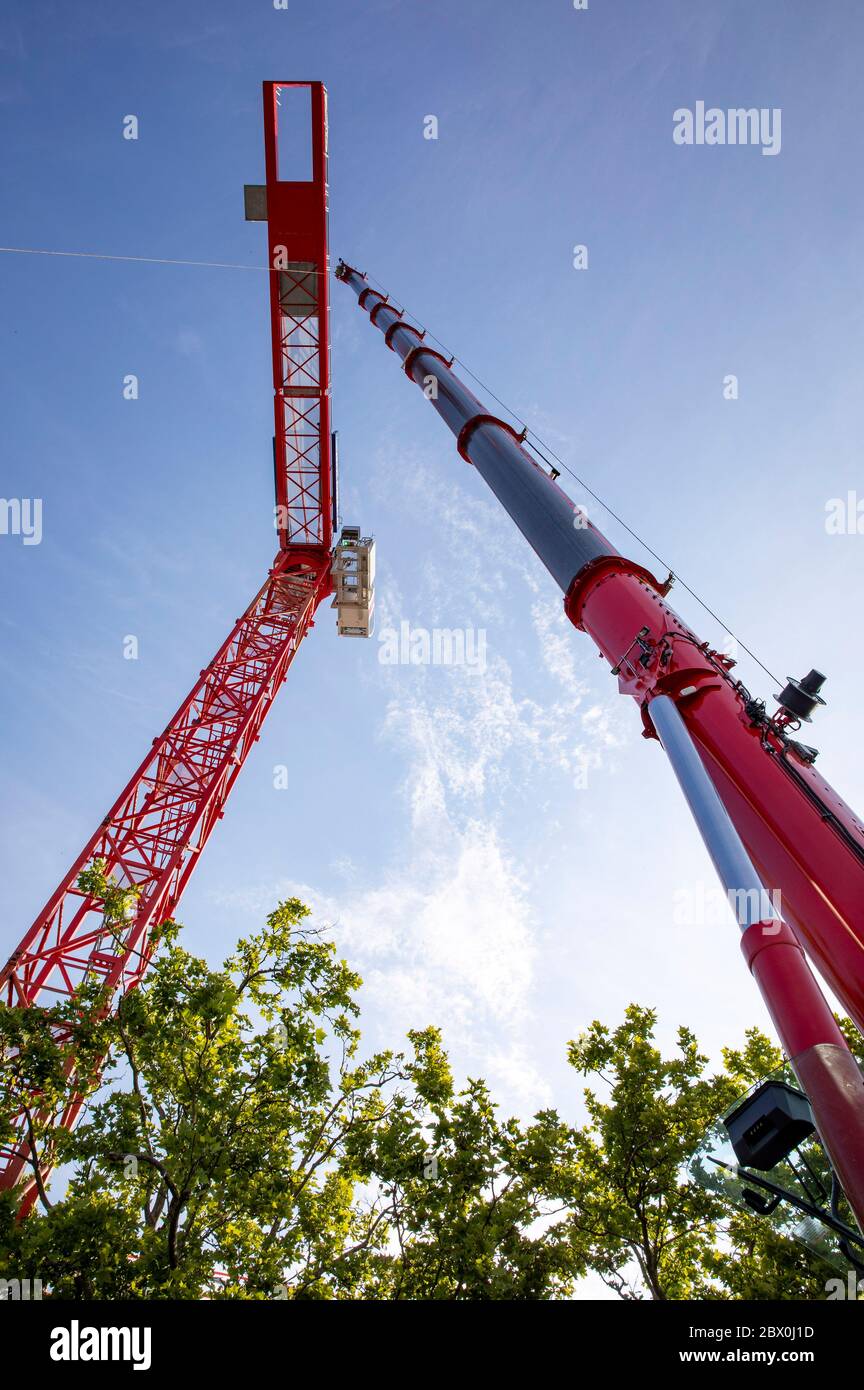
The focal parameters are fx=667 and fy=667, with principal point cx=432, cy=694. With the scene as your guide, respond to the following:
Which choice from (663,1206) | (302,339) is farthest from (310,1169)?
(302,339)

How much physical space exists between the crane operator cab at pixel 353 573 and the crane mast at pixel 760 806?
17.6 metres

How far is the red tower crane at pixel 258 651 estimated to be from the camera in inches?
499

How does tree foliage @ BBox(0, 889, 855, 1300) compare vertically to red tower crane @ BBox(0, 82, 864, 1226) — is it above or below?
below

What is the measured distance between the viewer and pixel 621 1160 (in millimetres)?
9906

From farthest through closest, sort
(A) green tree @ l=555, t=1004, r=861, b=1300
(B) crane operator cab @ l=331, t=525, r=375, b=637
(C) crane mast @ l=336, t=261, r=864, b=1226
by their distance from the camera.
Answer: (B) crane operator cab @ l=331, t=525, r=375, b=637, (A) green tree @ l=555, t=1004, r=861, b=1300, (C) crane mast @ l=336, t=261, r=864, b=1226

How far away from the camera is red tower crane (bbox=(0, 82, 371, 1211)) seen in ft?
41.5

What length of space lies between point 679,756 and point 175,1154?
7.58 m

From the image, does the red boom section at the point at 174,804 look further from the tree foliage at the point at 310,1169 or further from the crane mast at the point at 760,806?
the crane mast at the point at 760,806

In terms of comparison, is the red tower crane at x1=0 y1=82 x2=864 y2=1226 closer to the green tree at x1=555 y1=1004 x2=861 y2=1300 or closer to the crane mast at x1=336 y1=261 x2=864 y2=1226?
the crane mast at x1=336 y1=261 x2=864 y2=1226

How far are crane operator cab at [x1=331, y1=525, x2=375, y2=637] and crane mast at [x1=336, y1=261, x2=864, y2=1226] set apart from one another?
57.6 feet

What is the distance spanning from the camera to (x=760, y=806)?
595 centimetres

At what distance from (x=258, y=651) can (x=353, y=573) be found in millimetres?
6106

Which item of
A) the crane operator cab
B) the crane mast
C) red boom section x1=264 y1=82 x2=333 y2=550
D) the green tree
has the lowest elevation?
the green tree

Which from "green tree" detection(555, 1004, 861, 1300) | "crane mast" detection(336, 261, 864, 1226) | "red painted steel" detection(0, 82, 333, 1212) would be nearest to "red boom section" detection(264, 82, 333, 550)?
"red painted steel" detection(0, 82, 333, 1212)
